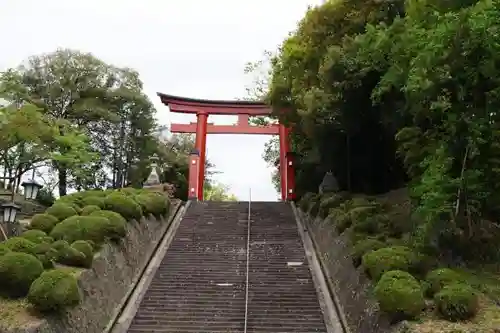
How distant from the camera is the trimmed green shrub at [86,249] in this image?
1211 cm

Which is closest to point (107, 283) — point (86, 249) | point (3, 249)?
point (86, 249)

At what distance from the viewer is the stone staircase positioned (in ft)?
39.2

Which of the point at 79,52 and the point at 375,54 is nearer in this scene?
the point at 375,54

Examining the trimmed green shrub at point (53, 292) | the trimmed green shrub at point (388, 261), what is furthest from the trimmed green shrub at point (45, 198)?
the trimmed green shrub at point (388, 261)

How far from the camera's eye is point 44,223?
1415cm

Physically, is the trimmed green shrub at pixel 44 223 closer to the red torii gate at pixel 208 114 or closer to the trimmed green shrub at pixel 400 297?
the trimmed green shrub at pixel 400 297

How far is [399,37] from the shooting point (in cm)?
1344

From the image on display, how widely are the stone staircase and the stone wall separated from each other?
23.0 inches

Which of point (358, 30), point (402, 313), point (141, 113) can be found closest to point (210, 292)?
point (402, 313)

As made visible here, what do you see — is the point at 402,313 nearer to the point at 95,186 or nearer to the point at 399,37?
the point at 399,37

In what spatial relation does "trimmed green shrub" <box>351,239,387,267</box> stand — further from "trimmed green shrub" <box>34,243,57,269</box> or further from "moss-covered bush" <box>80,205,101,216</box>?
"moss-covered bush" <box>80,205,101,216</box>

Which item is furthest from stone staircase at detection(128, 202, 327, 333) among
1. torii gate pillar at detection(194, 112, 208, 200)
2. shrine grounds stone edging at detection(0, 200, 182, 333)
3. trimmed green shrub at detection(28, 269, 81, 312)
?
torii gate pillar at detection(194, 112, 208, 200)

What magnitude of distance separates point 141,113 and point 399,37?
2084 centimetres

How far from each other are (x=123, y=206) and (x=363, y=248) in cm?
712
